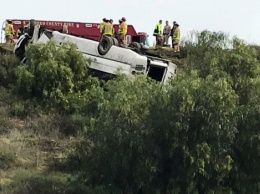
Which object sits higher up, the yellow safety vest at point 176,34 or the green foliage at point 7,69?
the yellow safety vest at point 176,34

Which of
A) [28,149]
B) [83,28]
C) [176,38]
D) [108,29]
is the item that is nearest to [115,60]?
[108,29]

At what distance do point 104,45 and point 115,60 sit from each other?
2.17 feet

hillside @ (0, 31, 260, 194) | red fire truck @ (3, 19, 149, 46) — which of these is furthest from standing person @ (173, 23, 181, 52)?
hillside @ (0, 31, 260, 194)

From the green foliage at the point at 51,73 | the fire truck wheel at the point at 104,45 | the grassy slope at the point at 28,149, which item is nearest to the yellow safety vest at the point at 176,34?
the fire truck wheel at the point at 104,45

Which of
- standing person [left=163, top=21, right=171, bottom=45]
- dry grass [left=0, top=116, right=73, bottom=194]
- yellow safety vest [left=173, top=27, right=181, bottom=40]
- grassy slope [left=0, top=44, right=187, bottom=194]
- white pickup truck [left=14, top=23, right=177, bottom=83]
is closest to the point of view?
grassy slope [left=0, top=44, right=187, bottom=194]

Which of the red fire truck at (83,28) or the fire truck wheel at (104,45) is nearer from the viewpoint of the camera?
the fire truck wheel at (104,45)

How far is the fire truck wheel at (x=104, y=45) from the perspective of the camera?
22.7 m

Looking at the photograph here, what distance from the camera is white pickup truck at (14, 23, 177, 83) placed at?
2234cm

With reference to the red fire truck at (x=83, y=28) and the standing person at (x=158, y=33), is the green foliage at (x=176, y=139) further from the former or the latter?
the red fire truck at (x=83, y=28)

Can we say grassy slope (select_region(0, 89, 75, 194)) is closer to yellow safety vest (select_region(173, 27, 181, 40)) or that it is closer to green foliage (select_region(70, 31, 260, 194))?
green foliage (select_region(70, 31, 260, 194))

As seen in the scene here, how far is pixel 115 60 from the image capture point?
22.6m

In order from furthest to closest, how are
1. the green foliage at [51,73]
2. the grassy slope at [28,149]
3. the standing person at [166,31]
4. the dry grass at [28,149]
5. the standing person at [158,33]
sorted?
the standing person at [158,33] < the standing person at [166,31] < the green foliage at [51,73] < the dry grass at [28,149] < the grassy slope at [28,149]

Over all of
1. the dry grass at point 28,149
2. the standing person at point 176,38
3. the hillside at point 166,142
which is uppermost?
the standing person at point 176,38

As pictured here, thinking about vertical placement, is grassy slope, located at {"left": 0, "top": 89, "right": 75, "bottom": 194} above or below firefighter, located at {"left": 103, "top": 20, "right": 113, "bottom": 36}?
below
